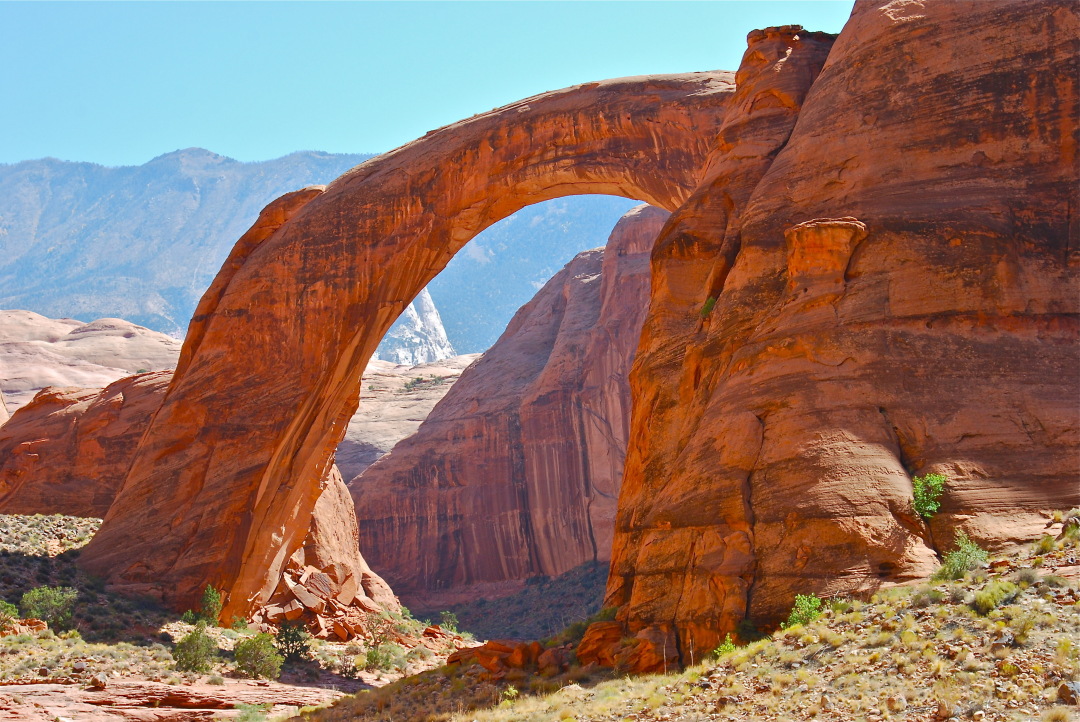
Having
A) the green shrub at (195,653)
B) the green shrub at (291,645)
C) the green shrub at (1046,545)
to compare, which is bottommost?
the green shrub at (291,645)

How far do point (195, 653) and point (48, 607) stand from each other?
3268mm

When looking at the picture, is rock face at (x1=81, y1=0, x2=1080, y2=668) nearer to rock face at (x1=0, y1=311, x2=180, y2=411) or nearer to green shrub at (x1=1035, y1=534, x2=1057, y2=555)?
green shrub at (x1=1035, y1=534, x2=1057, y2=555)

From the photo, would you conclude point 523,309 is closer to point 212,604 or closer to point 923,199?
point 212,604

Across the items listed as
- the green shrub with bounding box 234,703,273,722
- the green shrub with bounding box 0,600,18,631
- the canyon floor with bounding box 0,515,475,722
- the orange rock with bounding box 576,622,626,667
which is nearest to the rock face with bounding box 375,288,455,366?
the canyon floor with bounding box 0,515,475,722

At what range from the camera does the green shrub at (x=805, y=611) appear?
12492 mm

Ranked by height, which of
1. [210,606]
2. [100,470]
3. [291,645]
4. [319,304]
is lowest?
[291,645]

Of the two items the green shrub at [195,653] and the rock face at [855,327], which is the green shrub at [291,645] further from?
the rock face at [855,327]

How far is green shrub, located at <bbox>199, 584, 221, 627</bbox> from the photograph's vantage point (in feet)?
77.4

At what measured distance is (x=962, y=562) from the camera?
12242mm

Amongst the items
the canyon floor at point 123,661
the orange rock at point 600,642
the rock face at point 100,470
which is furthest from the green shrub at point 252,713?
the rock face at point 100,470

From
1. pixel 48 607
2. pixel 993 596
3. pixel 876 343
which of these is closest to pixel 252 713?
pixel 48 607

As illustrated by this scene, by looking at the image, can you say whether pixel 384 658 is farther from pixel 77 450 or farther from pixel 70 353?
pixel 70 353

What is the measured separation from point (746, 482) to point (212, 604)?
13840 millimetres

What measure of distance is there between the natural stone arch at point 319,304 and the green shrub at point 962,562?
1483 centimetres
